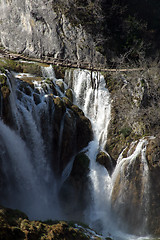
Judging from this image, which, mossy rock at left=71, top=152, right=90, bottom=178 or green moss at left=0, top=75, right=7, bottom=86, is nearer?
green moss at left=0, top=75, right=7, bottom=86

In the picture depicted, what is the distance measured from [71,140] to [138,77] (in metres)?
7.45

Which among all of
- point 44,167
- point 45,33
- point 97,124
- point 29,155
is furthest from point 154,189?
point 45,33

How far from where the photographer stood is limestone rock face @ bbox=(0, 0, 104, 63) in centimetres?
1956

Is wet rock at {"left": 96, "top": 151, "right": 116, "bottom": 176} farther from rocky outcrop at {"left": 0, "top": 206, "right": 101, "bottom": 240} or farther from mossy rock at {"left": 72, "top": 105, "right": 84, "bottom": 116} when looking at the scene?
rocky outcrop at {"left": 0, "top": 206, "right": 101, "bottom": 240}

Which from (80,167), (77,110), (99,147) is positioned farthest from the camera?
(77,110)

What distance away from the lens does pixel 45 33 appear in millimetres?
20391

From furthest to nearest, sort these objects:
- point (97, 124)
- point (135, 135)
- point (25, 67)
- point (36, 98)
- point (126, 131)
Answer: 1. point (25, 67)
2. point (97, 124)
3. point (126, 131)
4. point (135, 135)
5. point (36, 98)

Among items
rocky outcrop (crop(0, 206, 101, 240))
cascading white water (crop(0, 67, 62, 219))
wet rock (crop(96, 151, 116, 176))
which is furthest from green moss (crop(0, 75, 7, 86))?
wet rock (crop(96, 151, 116, 176))

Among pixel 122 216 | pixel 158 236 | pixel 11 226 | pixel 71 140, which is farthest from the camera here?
pixel 71 140

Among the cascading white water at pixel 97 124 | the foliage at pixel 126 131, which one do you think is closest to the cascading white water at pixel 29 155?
the cascading white water at pixel 97 124

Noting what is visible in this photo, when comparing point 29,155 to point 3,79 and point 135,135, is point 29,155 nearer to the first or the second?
point 3,79

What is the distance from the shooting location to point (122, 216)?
1286cm

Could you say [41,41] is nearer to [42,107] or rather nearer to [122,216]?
[42,107]

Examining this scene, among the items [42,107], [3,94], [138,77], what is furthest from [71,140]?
[138,77]
